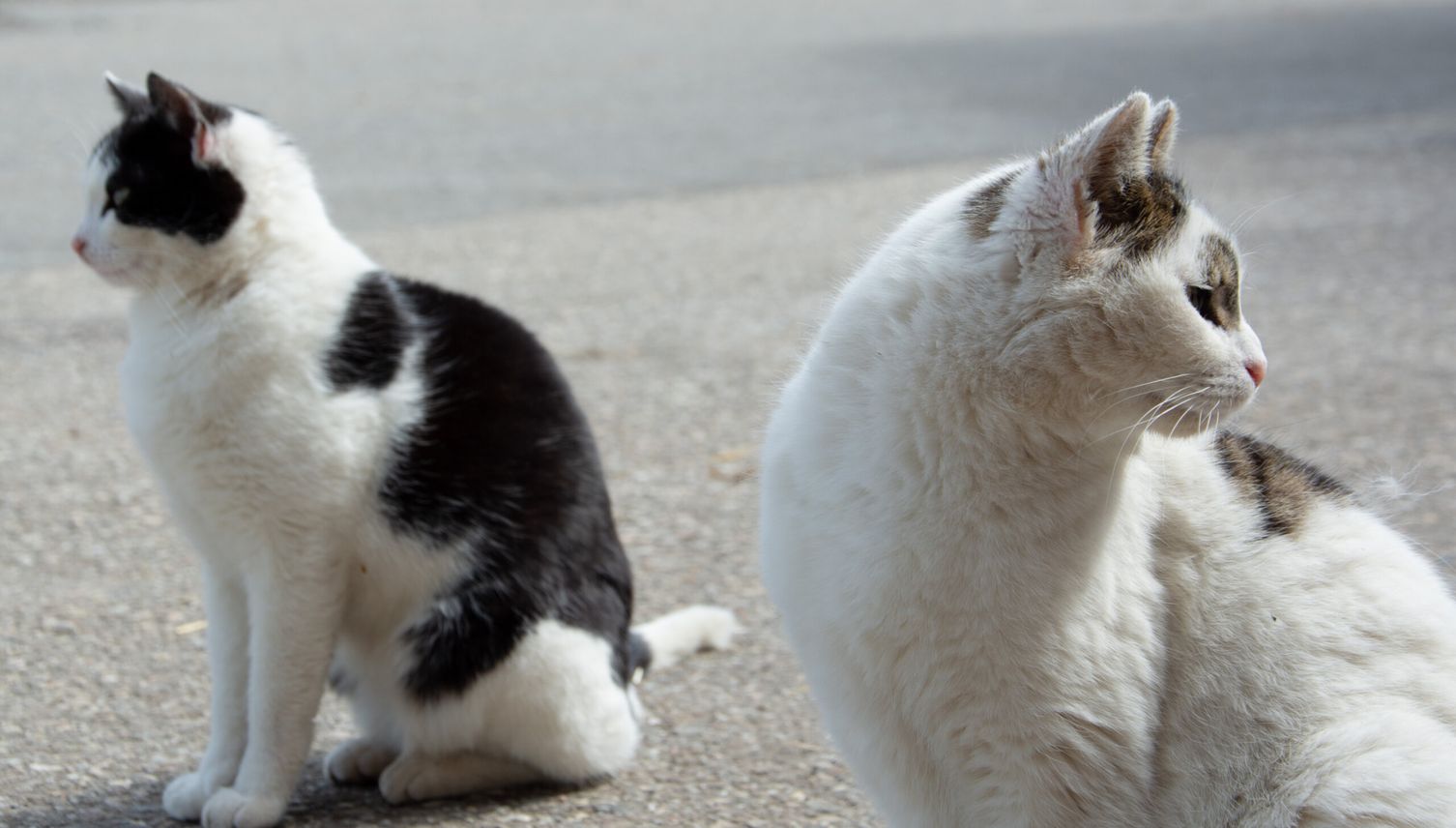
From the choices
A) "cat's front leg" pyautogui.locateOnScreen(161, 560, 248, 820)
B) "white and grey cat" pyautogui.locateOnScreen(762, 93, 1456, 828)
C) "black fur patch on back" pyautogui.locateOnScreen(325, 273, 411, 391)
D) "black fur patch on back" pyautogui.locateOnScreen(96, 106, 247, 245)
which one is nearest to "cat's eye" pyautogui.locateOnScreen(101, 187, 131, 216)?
"black fur patch on back" pyautogui.locateOnScreen(96, 106, 247, 245)

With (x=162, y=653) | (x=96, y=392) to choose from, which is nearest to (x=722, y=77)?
(x=96, y=392)

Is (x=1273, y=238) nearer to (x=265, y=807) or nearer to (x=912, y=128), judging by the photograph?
(x=912, y=128)

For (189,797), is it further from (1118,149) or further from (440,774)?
(1118,149)

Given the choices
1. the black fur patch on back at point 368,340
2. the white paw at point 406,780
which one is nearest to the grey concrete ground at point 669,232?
the white paw at point 406,780

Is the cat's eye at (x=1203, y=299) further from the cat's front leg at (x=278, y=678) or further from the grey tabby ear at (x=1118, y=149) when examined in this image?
the cat's front leg at (x=278, y=678)

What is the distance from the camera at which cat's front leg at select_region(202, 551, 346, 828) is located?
290 cm

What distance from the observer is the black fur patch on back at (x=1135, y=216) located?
2.20m

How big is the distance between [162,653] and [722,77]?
33.6ft

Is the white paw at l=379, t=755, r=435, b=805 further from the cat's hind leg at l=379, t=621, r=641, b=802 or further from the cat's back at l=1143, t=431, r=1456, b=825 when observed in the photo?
the cat's back at l=1143, t=431, r=1456, b=825

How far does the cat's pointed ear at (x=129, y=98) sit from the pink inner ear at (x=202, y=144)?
0.50ft

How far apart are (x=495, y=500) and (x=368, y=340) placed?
43 cm

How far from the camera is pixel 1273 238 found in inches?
333

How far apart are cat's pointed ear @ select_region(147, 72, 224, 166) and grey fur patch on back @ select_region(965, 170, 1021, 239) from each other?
171 centimetres

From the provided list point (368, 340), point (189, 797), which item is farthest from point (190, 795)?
point (368, 340)
